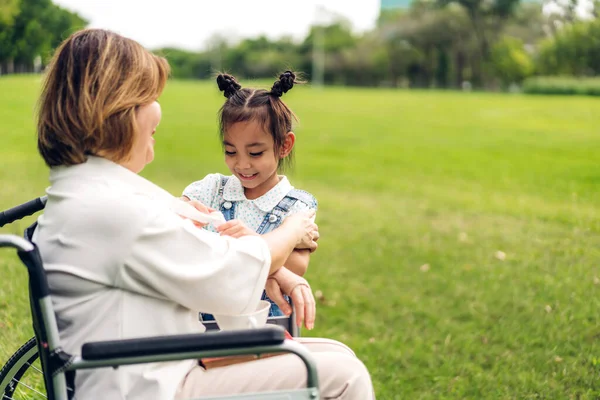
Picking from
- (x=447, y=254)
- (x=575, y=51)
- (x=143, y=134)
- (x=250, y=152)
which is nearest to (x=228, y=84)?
(x=250, y=152)

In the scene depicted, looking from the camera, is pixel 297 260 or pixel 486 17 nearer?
pixel 297 260

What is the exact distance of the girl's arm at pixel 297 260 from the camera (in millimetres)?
2348

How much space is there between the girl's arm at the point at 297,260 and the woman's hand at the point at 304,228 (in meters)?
0.03

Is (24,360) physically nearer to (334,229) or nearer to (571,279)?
(571,279)

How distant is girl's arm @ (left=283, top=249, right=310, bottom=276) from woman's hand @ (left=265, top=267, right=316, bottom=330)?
118 mm

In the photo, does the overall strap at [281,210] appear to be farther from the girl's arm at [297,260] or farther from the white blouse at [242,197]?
the girl's arm at [297,260]

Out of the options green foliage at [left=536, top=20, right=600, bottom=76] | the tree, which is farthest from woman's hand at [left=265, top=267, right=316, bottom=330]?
the tree

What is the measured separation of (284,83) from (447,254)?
4259mm

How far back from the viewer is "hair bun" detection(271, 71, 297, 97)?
8.81ft

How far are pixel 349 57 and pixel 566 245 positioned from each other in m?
58.2

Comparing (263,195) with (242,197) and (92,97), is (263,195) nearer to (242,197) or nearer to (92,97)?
(242,197)

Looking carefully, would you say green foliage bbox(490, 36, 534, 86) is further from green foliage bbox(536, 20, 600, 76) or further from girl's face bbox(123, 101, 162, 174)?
girl's face bbox(123, 101, 162, 174)

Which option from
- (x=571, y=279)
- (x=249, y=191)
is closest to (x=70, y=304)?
(x=249, y=191)

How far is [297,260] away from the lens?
7.72 ft
